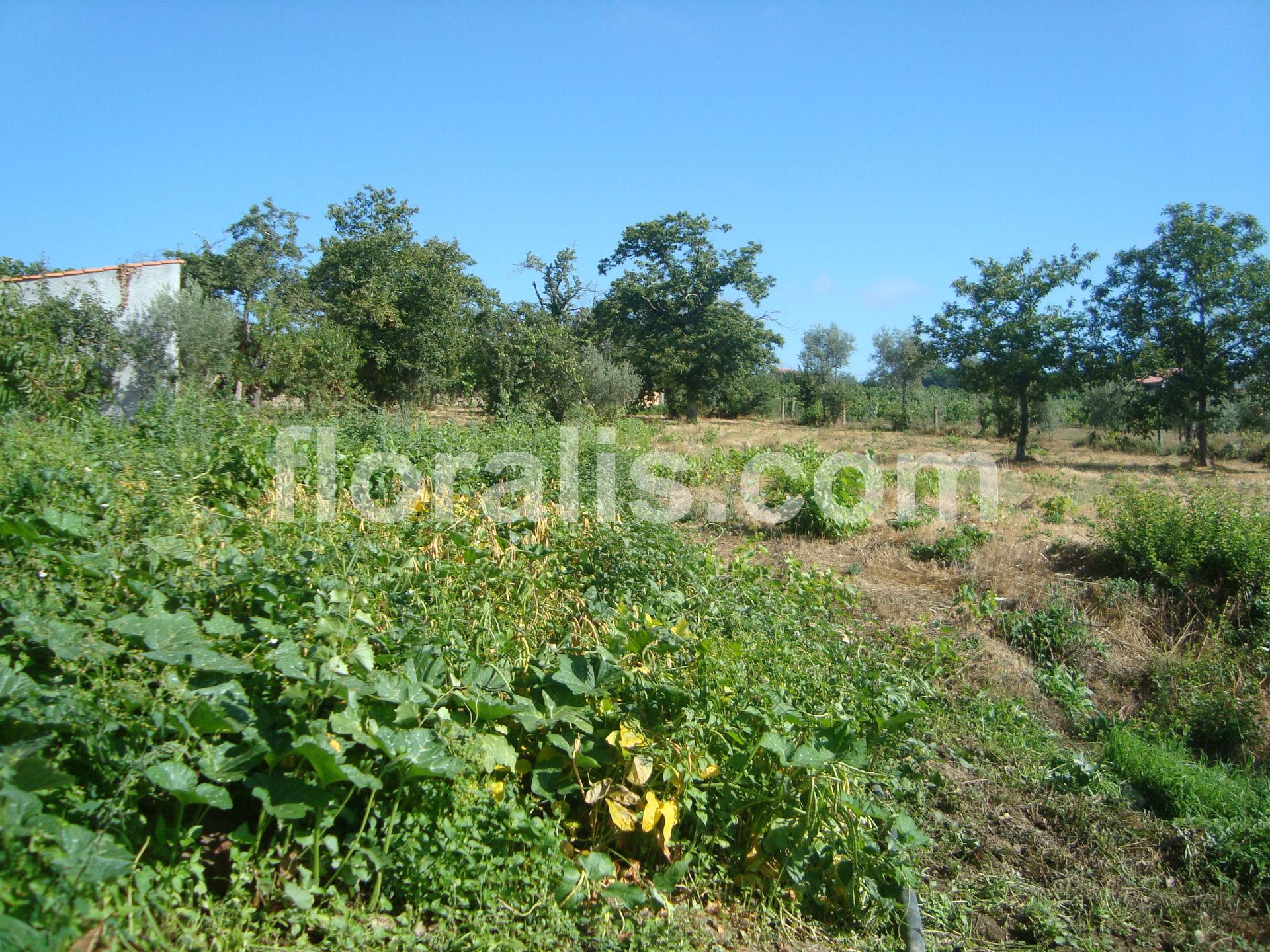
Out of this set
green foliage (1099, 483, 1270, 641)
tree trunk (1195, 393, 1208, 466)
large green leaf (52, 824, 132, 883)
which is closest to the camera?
large green leaf (52, 824, 132, 883)

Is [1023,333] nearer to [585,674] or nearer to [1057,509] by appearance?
[1057,509]

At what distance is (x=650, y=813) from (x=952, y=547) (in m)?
5.04

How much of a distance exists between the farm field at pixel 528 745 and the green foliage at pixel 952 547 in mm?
1684

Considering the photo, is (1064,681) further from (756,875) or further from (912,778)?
(756,875)

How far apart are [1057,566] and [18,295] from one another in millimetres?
11475

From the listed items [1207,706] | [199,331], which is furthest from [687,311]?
[1207,706]

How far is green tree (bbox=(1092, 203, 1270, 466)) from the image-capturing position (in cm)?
1808

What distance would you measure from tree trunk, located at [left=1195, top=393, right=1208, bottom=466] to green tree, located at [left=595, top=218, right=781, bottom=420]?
1300 centimetres

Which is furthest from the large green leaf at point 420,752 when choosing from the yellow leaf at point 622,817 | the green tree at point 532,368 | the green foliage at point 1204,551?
the green tree at point 532,368

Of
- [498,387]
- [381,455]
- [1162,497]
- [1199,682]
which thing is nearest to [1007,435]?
[498,387]

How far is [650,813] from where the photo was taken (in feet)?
8.50

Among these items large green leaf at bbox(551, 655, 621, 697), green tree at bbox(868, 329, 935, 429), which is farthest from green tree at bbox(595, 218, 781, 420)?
large green leaf at bbox(551, 655, 621, 697)

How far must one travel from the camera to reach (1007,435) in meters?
24.1

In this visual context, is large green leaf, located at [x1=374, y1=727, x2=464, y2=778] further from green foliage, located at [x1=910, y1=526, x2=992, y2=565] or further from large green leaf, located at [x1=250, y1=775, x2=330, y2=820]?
green foliage, located at [x1=910, y1=526, x2=992, y2=565]
